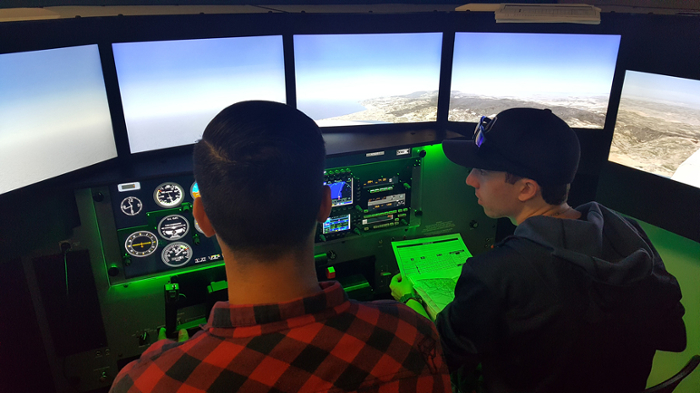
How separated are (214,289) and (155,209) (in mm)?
368

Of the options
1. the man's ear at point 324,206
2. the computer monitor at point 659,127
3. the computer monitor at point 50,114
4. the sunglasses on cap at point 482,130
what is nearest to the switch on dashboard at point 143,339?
the computer monitor at point 50,114

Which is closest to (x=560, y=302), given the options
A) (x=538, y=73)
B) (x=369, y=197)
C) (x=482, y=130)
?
(x=482, y=130)

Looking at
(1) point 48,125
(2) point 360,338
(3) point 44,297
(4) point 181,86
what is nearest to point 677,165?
(2) point 360,338

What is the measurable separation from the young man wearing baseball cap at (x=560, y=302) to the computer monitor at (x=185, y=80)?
38.9 inches

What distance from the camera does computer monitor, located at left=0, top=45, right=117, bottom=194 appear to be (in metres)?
1.25

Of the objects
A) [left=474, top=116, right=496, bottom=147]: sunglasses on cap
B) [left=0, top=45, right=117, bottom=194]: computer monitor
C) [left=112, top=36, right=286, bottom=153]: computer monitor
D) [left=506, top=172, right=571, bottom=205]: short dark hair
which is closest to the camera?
[left=0, top=45, right=117, bottom=194]: computer monitor

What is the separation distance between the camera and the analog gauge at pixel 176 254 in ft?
5.51

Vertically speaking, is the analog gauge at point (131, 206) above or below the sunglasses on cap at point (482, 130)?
below

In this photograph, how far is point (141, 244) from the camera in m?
1.63

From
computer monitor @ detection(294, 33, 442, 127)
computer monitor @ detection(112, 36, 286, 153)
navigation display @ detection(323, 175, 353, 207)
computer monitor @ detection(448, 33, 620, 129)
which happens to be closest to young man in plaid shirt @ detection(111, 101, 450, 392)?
computer monitor @ detection(112, 36, 286, 153)

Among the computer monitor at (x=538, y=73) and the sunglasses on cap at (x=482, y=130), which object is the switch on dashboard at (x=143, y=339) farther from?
the computer monitor at (x=538, y=73)

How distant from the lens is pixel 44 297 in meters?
1.53

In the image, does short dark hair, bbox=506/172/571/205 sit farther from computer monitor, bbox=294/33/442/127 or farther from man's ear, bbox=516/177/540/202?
computer monitor, bbox=294/33/442/127

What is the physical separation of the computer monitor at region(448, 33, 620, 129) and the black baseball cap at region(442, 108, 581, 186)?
0.65 metres
